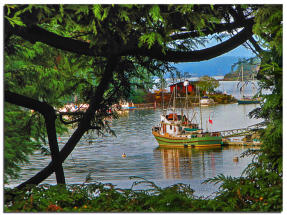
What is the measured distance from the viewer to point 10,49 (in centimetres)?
305

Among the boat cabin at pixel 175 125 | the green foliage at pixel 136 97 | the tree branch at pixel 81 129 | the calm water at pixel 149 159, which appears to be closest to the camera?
the tree branch at pixel 81 129

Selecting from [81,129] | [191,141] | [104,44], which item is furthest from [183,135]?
[104,44]

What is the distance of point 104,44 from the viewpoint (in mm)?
2809

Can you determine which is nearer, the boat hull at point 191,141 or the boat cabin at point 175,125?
the boat hull at point 191,141

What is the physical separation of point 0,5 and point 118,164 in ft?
56.6

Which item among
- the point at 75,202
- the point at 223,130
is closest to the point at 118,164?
the point at 223,130

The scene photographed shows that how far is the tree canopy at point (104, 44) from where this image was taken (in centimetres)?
242

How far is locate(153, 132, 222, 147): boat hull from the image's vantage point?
21.8 meters

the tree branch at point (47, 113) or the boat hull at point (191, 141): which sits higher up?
the tree branch at point (47, 113)

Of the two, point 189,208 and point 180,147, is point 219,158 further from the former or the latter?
point 189,208

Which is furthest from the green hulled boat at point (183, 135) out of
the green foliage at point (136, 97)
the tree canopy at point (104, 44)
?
the tree canopy at point (104, 44)

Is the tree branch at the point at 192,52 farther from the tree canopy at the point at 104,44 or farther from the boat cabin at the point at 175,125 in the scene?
the boat cabin at the point at 175,125

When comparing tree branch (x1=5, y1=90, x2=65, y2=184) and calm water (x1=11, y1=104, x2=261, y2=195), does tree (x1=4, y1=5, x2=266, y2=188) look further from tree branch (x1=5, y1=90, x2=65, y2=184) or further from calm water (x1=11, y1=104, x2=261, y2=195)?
calm water (x1=11, y1=104, x2=261, y2=195)

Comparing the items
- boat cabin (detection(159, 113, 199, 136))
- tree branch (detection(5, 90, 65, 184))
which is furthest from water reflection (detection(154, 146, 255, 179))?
tree branch (detection(5, 90, 65, 184))
